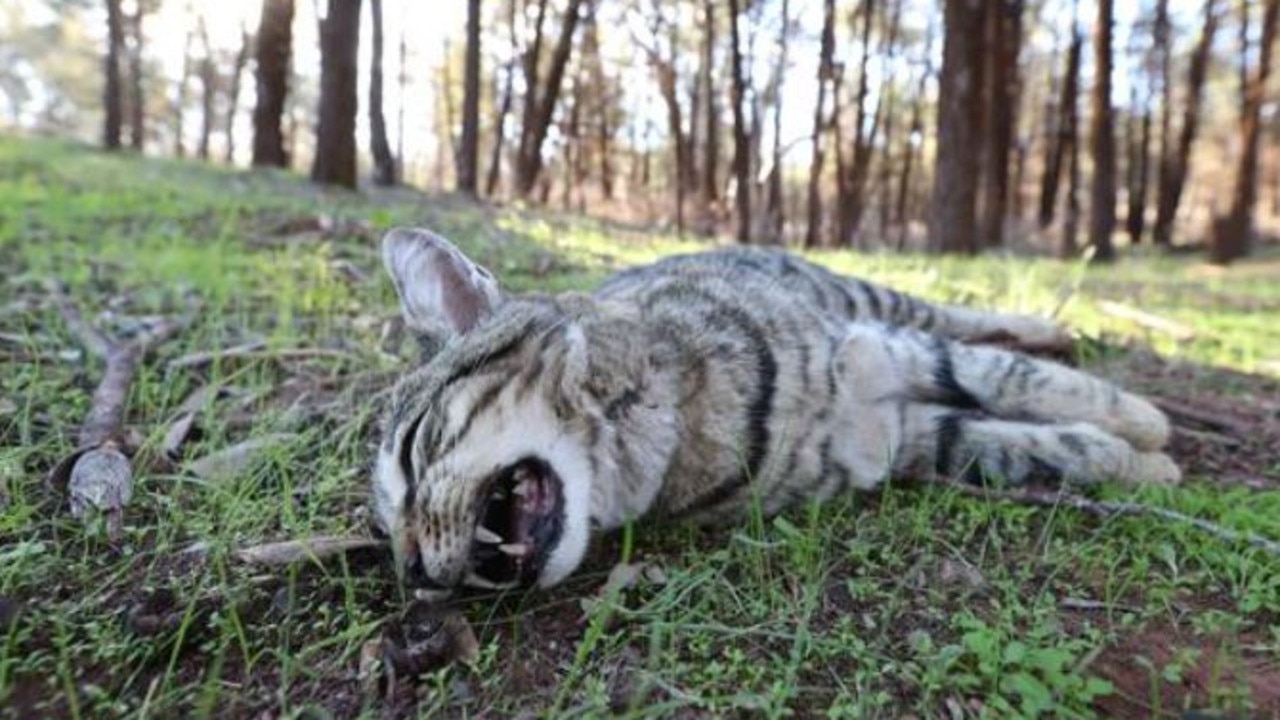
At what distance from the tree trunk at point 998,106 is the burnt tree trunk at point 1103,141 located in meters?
1.73

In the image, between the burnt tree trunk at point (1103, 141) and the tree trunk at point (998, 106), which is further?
the tree trunk at point (998, 106)

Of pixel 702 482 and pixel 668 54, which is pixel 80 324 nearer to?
pixel 702 482

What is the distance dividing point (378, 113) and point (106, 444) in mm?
12252

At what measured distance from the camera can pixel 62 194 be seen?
8328mm

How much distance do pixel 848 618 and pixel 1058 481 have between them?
1225 millimetres

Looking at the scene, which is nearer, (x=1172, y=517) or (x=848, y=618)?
(x=848, y=618)

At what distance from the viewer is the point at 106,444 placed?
2.58 metres

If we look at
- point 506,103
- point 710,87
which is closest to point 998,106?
point 710,87

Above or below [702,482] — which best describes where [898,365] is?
above

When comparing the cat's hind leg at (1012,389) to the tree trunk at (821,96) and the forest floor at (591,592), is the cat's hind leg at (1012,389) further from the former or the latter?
the tree trunk at (821,96)

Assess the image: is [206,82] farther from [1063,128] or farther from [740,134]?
[1063,128]

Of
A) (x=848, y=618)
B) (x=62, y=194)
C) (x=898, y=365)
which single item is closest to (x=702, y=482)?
(x=848, y=618)

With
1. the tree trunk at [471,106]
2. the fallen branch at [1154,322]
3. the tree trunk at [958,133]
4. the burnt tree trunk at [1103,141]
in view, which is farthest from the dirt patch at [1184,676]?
the tree trunk at [471,106]

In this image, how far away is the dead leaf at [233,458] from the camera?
8.38 ft
